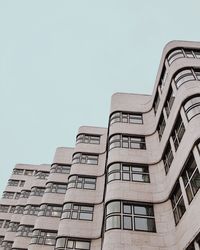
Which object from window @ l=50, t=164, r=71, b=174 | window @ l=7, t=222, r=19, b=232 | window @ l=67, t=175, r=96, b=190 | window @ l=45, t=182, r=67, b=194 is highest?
window @ l=50, t=164, r=71, b=174

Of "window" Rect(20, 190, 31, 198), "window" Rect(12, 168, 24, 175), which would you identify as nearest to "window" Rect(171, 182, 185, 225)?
"window" Rect(20, 190, 31, 198)

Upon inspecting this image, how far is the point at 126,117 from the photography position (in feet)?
79.4

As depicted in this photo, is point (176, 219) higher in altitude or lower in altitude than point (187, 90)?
lower

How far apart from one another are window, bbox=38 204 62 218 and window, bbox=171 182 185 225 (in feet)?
51.2

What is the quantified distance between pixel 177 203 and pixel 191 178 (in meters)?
2.40

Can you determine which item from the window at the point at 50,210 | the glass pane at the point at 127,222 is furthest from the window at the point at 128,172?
the window at the point at 50,210

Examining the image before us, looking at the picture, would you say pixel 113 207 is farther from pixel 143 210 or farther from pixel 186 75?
pixel 186 75

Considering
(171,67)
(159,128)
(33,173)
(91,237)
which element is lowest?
(91,237)

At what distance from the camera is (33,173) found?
158 ft

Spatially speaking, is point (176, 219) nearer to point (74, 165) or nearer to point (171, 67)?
point (171, 67)

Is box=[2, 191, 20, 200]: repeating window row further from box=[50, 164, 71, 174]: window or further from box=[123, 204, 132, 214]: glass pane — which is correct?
box=[123, 204, 132, 214]: glass pane

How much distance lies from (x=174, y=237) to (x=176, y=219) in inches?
40.7

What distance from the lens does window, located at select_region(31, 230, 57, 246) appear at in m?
26.1

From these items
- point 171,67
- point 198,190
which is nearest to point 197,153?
point 198,190
